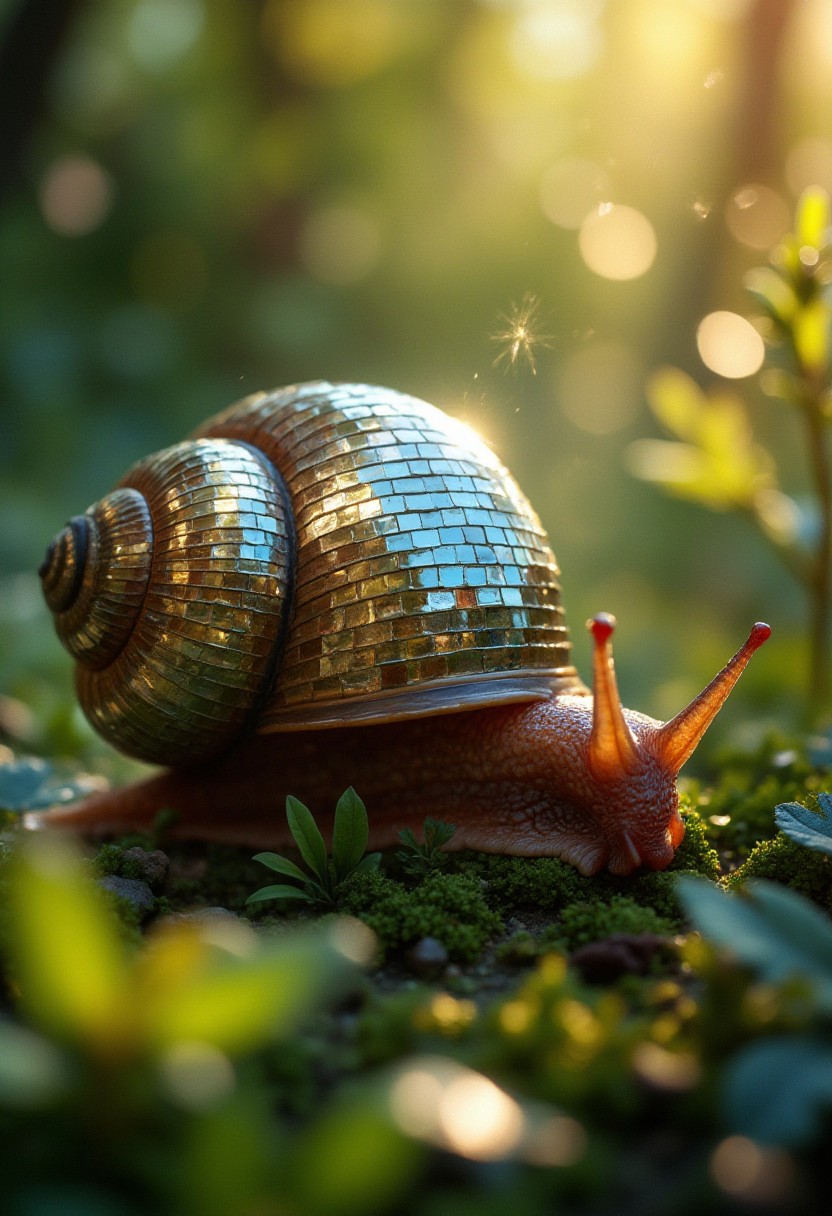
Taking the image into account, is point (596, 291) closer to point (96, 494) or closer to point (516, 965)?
point (96, 494)

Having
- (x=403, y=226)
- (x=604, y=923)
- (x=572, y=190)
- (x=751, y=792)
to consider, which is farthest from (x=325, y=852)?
(x=403, y=226)

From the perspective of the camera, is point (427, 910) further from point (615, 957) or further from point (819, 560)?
point (819, 560)

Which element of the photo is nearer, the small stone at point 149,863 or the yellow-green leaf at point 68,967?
the yellow-green leaf at point 68,967

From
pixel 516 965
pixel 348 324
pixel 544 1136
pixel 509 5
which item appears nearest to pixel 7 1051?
pixel 544 1136

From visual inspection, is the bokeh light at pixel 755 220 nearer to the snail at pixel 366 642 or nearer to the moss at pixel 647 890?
the snail at pixel 366 642

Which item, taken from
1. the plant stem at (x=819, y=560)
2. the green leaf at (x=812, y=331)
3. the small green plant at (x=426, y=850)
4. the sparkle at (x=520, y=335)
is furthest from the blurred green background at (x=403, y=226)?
the small green plant at (x=426, y=850)

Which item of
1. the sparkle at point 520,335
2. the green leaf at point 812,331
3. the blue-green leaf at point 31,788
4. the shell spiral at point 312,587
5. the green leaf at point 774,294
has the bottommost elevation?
the blue-green leaf at point 31,788

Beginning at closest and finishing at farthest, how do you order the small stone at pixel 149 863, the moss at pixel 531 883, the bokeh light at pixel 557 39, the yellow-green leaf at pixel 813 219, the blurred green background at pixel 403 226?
the moss at pixel 531 883 → the small stone at pixel 149 863 → the yellow-green leaf at pixel 813 219 → the blurred green background at pixel 403 226 → the bokeh light at pixel 557 39
